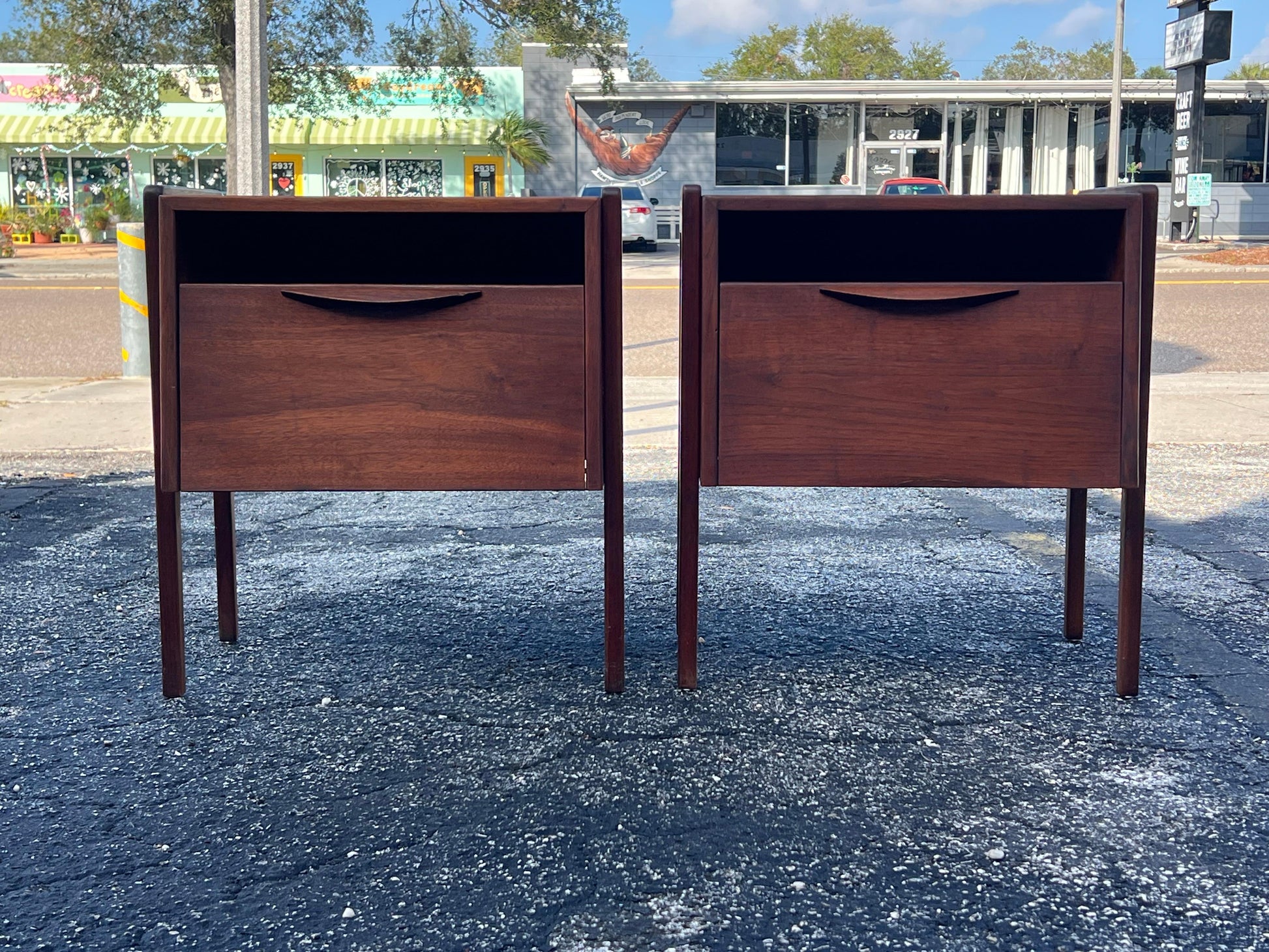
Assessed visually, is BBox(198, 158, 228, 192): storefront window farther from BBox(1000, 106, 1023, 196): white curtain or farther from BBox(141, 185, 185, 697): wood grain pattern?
BBox(141, 185, 185, 697): wood grain pattern

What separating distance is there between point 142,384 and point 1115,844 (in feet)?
23.9

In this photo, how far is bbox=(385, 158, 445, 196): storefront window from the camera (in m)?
33.3

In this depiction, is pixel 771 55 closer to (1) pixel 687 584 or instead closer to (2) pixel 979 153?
(2) pixel 979 153

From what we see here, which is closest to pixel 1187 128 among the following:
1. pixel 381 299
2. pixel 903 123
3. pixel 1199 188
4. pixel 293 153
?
pixel 1199 188

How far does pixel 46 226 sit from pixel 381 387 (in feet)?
104

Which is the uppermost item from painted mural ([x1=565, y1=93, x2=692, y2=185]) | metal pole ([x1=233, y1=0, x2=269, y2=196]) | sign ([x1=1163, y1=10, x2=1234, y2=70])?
sign ([x1=1163, y1=10, x2=1234, y2=70])

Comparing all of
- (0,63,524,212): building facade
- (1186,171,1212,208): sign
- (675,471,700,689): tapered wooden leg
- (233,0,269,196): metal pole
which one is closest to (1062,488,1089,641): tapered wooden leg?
(675,471,700,689): tapered wooden leg

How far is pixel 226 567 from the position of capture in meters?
3.07

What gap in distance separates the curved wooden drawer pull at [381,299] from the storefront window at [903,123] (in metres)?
32.2

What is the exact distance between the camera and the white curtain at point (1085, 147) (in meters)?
33.2

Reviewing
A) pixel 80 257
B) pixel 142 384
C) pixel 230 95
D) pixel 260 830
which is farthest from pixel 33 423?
pixel 80 257

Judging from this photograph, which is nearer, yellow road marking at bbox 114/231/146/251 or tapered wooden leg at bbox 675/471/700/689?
tapered wooden leg at bbox 675/471/700/689

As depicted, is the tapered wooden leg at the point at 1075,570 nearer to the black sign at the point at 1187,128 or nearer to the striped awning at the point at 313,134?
the black sign at the point at 1187,128

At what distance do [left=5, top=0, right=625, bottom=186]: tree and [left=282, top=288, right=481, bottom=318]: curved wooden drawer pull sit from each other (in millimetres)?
19875
